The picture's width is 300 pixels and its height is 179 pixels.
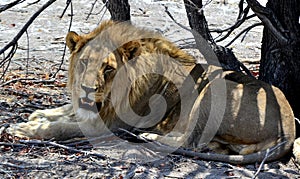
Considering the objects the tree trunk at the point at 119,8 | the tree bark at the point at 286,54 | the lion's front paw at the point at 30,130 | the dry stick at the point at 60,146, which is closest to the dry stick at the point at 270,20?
the tree bark at the point at 286,54

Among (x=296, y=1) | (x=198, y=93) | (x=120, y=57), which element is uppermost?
(x=296, y=1)

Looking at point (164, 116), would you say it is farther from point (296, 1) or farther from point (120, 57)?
point (296, 1)

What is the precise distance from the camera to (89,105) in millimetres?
4656

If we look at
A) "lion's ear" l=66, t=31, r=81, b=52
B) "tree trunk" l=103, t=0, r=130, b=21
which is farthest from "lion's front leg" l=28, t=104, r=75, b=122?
"tree trunk" l=103, t=0, r=130, b=21

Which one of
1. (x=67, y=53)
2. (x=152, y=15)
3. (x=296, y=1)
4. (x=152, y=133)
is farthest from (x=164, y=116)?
(x=152, y=15)

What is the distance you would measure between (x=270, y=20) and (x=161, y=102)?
1039 mm

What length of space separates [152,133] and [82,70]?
28.9 inches

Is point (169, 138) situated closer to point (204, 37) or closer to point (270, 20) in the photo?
point (204, 37)

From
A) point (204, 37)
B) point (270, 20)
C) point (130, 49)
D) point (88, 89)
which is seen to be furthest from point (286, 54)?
point (88, 89)

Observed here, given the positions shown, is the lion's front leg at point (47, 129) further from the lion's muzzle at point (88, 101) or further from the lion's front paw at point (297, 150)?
the lion's front paw at point (297, 150)

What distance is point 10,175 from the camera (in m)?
3.94

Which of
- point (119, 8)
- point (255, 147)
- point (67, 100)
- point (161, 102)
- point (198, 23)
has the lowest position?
point (255, 147)

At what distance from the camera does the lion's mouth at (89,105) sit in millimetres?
4594

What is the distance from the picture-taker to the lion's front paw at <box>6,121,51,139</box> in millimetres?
4645
